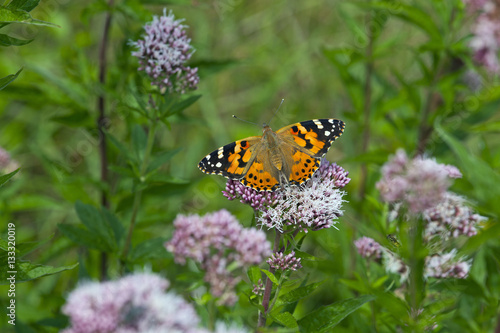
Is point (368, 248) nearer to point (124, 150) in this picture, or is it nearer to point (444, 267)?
point (444, 267)

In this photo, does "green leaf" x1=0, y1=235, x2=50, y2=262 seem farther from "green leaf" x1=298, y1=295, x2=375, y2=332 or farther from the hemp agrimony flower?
"green leaf" x1=298, y1=295, x2=375, y2=332

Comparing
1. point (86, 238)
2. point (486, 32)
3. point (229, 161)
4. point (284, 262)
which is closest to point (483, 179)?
point (284, 262)

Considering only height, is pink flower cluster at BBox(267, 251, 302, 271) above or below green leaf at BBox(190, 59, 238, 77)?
below

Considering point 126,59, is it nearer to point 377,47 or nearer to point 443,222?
point 377,47

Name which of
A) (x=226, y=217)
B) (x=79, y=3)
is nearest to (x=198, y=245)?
(x=226, y=217)

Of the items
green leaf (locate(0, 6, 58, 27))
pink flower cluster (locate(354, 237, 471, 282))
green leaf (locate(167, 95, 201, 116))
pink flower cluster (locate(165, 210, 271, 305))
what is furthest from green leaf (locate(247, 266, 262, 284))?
green leaf (locate(0, 6, 58, 27))

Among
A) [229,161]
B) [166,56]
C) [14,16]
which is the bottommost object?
[229,161]
